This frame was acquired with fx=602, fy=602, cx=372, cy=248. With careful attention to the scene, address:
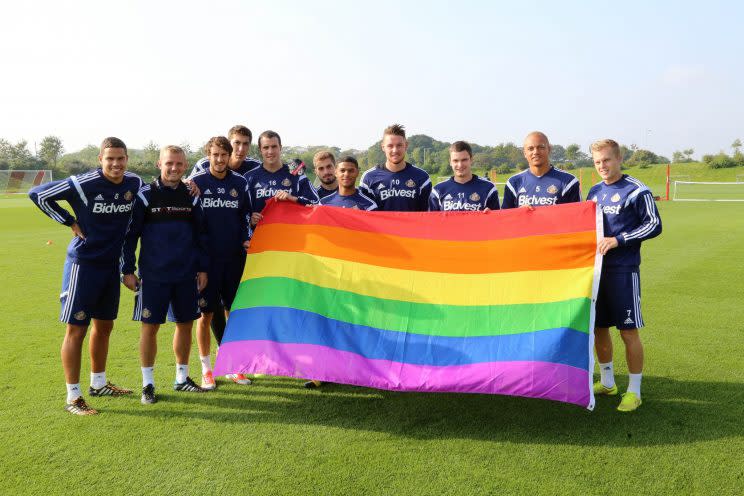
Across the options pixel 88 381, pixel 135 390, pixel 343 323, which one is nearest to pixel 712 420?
pixel 343 323

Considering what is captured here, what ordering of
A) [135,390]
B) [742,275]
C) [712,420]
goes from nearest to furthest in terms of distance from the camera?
[712,420] → [135,390] → [742,275]

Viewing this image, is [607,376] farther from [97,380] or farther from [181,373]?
[97,380]

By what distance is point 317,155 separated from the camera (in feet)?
18.8

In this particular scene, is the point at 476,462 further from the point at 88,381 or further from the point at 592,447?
the point at 88,381

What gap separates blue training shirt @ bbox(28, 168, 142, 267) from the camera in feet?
14.3

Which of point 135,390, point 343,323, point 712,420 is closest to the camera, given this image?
point 712,420

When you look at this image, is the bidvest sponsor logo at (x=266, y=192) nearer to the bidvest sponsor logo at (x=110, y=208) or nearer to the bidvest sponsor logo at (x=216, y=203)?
the bidvest sponsor logo at (x=216, y=203)

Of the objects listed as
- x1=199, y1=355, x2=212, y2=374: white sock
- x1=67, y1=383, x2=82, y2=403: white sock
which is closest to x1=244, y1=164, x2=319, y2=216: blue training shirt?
x1=199, y1=355, x2=212, y2=374: white sock

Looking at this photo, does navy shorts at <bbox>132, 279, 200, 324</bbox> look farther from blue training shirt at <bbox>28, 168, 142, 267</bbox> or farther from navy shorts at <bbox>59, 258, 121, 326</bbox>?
blue training shirt at <bbox>28, 168, 142, 267</bbox>

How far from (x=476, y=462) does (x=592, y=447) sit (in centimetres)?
77

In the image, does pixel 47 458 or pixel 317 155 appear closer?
pixel 47 458

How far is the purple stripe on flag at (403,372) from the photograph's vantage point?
3.87m

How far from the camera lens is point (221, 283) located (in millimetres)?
5137

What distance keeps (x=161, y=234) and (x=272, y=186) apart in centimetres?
113
